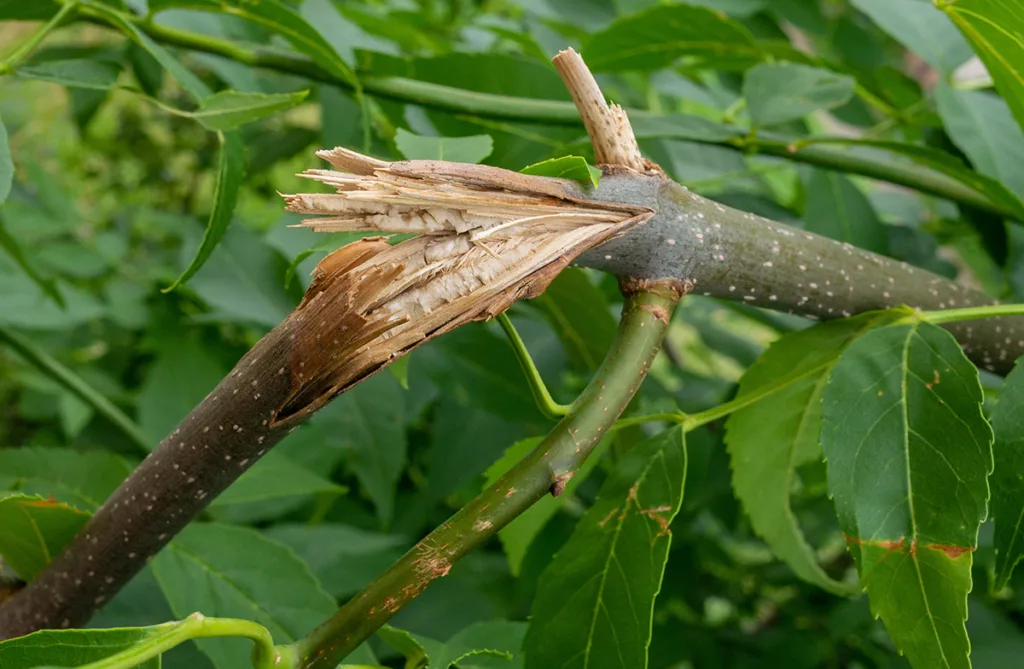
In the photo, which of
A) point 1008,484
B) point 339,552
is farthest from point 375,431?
point 1008,484

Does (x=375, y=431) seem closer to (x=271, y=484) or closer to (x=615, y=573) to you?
(x=271, y=484)

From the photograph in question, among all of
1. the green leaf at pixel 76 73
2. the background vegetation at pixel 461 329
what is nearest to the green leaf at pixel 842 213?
the background vegetation at pixel 461 329

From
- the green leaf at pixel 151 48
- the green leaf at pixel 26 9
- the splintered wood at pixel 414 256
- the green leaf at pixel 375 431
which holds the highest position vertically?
the green leaf at pixel 26 9

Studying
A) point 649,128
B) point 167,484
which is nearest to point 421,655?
point 167,484

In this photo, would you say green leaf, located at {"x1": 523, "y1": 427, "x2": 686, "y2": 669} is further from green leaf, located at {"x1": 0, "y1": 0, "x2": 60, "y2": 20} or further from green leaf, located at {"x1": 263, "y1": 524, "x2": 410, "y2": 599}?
green leaf, located at {"x1": 0, "y1": 0, "x2": 60, "y2": 20}

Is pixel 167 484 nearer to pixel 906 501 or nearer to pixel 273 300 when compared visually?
pixel 906 501

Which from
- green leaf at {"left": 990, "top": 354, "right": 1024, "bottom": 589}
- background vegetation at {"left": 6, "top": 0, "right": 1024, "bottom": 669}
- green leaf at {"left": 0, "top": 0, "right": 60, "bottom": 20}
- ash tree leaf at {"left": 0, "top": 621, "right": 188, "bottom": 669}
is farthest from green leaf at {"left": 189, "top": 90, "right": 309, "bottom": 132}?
green leaf at {"left": 990, "top": 354, "right": 1024, "bottom": 589}

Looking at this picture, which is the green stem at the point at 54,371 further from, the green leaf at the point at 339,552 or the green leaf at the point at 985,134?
the green leaf at the point at 985,134
